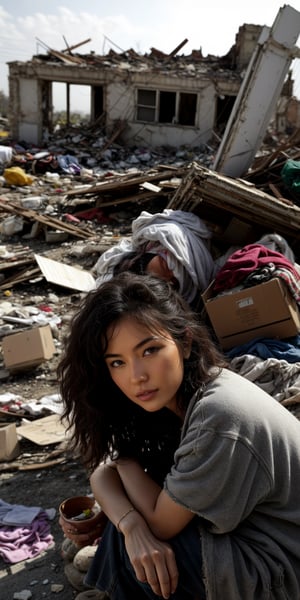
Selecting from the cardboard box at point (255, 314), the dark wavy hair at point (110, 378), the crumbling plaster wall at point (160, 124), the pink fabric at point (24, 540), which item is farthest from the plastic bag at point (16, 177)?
the dark wavy hair at point (110, 378)

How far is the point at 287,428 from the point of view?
4.98 ft

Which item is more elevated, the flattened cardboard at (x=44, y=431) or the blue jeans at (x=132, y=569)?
the blue jeans at (x=132, y=569)

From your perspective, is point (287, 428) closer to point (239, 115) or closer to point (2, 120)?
point (239, 115)

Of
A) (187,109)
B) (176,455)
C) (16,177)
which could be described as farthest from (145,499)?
(187,109)

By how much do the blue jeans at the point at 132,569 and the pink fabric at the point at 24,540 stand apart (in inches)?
38.0

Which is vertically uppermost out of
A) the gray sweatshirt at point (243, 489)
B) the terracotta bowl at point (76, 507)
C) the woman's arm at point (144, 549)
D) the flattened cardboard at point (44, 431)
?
the gray sweatshirt at point (243, 489)

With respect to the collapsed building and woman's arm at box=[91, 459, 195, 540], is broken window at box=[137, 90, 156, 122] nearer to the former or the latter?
the collapsed building

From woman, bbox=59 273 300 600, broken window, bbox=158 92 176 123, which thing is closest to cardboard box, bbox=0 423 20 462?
woman, bbox=59 273 300 600

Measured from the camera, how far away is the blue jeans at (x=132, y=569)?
1.60m

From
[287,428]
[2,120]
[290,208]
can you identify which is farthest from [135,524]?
[2,120]

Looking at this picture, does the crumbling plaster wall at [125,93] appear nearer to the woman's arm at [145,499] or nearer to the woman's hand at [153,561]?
the woman's arm at [145,499]

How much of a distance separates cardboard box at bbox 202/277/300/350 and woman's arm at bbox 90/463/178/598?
5.90 feet

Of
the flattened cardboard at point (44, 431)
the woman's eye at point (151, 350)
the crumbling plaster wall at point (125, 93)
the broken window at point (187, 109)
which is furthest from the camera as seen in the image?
the broken window at point (187, 109)

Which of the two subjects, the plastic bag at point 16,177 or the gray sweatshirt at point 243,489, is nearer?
the gray sweatshirt at point 243,489
